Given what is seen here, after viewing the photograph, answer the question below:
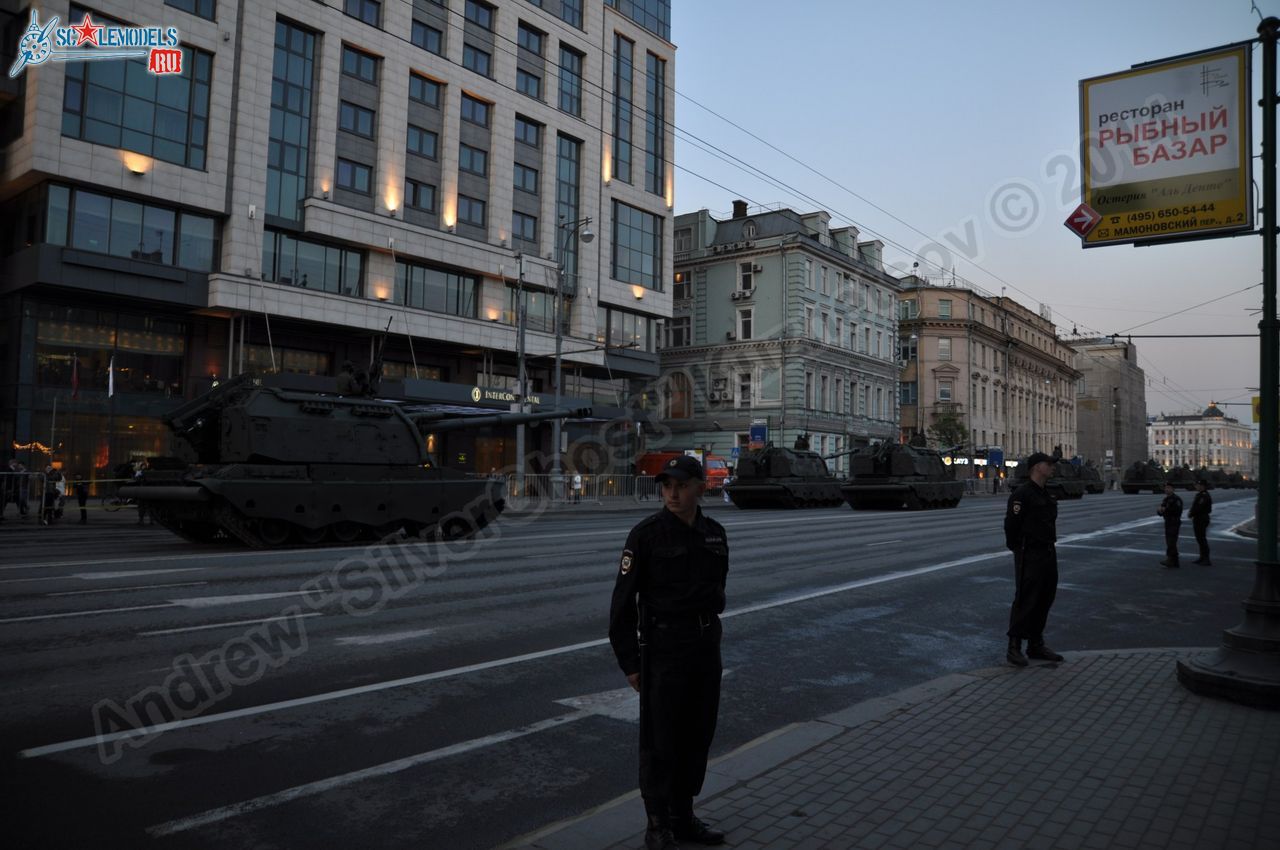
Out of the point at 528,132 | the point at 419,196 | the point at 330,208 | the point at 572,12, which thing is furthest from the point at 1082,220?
the point at 572,12

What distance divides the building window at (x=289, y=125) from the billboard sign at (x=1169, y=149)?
31.6m

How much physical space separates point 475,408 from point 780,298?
23420 mm

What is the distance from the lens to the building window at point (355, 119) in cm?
3547

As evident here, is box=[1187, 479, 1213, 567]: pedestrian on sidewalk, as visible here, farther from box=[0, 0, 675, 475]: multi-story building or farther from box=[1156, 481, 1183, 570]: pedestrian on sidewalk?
box=[0, 0, 675, 475]: multi-story building

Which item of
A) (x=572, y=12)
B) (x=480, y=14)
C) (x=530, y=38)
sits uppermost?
(x=572, y=12)

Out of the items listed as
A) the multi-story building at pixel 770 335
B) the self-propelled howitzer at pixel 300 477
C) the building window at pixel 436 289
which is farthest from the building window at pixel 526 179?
the self-propelled howitzer at pixel 300 477

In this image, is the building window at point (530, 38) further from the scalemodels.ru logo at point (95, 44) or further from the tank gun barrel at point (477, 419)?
the tank gun barrel at point (477, 419)

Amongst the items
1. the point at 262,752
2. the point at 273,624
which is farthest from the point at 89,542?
the point at 262,752

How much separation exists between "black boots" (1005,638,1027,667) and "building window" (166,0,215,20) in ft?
113

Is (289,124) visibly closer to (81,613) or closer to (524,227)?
(524,227)

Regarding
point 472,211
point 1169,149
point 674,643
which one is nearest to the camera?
point 674,643

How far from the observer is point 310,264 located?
34.5 m

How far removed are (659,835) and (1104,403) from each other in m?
119

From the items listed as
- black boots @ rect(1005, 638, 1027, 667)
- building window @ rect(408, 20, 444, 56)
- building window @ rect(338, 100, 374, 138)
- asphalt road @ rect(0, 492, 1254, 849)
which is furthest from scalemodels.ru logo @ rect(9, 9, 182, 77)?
black boots @ rect(1005, 638, 1027, 667)
